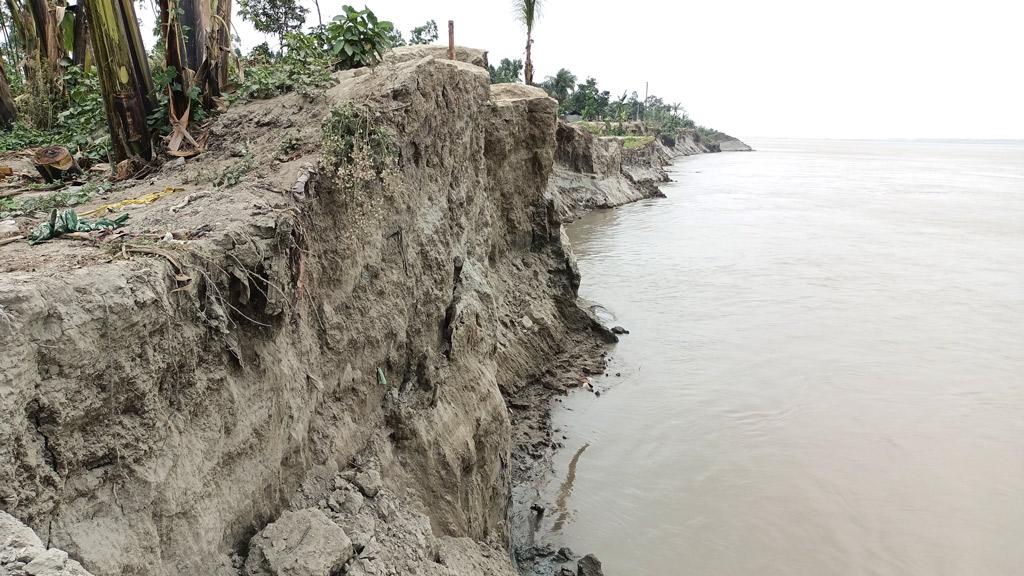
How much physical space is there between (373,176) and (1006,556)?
26.2 feet

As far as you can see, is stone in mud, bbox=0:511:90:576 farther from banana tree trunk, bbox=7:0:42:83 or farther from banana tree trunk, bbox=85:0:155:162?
banana tree trunk, bbox=7:0:42:83

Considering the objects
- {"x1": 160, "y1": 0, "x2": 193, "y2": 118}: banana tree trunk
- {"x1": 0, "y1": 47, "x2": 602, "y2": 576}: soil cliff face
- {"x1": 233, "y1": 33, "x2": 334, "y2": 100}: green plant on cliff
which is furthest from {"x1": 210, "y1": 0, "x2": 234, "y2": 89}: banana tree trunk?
{"x1": 0, "y1": 47, "x2": 602, "y2": 576}: soil cliff face

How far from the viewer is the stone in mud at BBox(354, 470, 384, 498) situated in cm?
443

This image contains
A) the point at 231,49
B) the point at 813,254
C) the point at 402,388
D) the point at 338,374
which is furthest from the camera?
the point at 813,254

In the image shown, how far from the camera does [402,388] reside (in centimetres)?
543

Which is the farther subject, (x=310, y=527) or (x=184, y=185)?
(x=184, y=185)

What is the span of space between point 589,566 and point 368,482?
9.81ft

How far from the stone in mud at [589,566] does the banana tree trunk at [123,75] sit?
5979mm

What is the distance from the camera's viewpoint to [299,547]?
360cm

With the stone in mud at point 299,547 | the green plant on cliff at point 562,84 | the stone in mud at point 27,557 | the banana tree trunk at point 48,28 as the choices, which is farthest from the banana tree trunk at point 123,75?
the green plant on cliff at point 562,84

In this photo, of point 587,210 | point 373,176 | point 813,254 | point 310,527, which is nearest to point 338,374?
point 310,527

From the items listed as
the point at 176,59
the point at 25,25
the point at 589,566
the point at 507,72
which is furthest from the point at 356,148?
the point at 507,72

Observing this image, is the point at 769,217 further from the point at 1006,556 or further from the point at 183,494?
the point at 183,494

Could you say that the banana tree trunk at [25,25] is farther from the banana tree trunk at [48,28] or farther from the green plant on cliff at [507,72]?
the green plant on cliff at [507,72]
